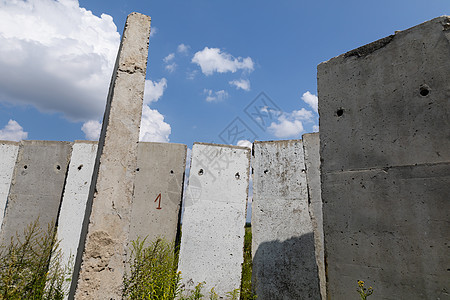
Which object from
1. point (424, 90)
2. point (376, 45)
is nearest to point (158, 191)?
point (376, 45)

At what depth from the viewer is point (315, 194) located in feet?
12.7

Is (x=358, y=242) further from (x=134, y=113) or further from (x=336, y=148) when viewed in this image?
(x=134, y=113)

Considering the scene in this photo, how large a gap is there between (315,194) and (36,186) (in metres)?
4.54

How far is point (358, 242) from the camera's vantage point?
2.16 metres

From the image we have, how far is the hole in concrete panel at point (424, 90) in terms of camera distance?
2043mm

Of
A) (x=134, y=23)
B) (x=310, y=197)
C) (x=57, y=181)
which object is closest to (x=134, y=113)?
(x=134, y=23)

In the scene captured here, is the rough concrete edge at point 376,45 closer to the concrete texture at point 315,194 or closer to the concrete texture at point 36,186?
the concrete texture at point 315,194

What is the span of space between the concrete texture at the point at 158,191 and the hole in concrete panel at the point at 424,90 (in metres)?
3.46

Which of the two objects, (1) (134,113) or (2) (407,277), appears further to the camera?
(1) (134,113)

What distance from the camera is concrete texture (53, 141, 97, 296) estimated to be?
4.30 metres

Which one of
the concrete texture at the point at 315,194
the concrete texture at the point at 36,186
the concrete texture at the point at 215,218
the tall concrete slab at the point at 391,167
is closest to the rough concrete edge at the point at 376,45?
the tall concrete slab at the point at 391,167

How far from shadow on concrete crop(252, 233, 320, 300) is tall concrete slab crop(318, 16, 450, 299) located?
5.71 ft

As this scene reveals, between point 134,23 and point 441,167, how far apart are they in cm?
281

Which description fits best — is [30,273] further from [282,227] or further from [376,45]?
[376,45]
